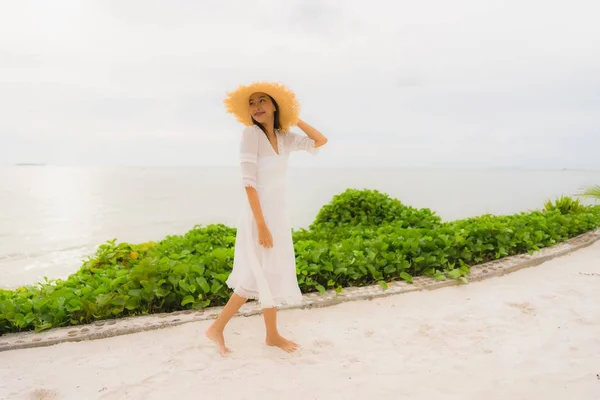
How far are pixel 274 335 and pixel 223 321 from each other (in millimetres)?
476

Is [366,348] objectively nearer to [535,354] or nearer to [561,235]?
[535,354]

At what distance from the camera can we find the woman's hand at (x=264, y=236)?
3361mm

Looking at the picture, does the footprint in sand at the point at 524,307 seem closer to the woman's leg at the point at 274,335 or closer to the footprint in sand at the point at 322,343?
the footprint in sand at the point at 322,343

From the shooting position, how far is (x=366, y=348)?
3.75 meters

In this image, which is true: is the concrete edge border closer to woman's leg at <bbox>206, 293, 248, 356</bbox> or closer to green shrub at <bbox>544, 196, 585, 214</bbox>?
woman's leg at <bbox>206, 293, 248, 356</bbox>

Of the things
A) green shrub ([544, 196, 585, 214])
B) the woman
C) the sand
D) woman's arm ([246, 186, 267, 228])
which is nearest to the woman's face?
the woman

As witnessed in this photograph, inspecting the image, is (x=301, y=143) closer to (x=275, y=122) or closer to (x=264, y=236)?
(x=275, y=122)

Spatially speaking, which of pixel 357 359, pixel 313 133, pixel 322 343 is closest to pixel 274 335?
pixel 322 343

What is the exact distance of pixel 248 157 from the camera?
10.9 ft

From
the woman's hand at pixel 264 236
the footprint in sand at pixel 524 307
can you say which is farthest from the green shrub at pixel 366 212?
the woman's hand at pixel 264 236

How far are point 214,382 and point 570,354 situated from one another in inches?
121

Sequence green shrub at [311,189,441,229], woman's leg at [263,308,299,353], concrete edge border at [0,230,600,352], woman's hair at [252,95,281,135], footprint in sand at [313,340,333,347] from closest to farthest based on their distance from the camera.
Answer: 1. woman's hair at [252,95,281,135]
2. woman's leg at [263,308,299,353]
3. footprint in sand at [313,340,333,347]
4. concrete edge border at [0,230,600,352]
5. green shrub at [311,189,441,229]

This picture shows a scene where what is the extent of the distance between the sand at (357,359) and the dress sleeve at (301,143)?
1806 mm

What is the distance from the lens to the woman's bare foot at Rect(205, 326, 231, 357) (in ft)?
11.8
